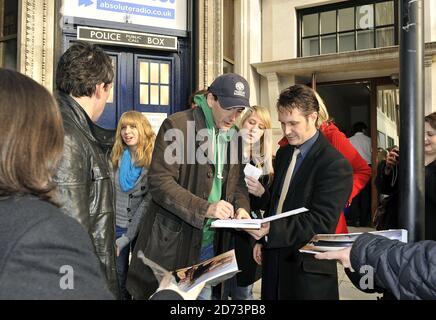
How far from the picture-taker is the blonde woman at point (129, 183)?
3525mm

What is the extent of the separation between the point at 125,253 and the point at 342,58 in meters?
5.39

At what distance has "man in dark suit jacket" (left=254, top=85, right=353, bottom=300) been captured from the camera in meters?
2.23

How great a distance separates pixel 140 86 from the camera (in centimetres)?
655

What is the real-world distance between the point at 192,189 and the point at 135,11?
4.57m

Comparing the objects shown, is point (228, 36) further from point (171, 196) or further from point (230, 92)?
point (171, 196)

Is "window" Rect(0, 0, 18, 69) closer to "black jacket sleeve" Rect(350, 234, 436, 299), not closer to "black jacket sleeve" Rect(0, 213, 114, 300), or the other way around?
"black jacket sleeve" Rect(0, 213, 114, 300)

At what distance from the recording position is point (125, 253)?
358cm

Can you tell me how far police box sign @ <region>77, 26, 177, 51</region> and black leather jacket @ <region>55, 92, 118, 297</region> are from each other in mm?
4377

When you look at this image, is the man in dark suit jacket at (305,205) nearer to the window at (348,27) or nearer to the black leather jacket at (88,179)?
the black leather jacket at (88,179)

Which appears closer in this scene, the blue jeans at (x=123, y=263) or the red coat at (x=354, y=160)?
the red coat at (x=354, y=160)

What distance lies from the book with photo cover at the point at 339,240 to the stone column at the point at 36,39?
A: 465cm

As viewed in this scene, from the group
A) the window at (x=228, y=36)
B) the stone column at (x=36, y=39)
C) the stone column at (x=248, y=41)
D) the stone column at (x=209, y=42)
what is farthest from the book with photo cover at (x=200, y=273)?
the stone column at (x=248, y=41)

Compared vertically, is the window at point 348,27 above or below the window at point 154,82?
above

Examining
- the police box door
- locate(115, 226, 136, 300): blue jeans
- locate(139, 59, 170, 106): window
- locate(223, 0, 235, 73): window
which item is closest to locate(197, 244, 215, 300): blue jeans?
locate(115, 226, 136, 300): blue jeans
